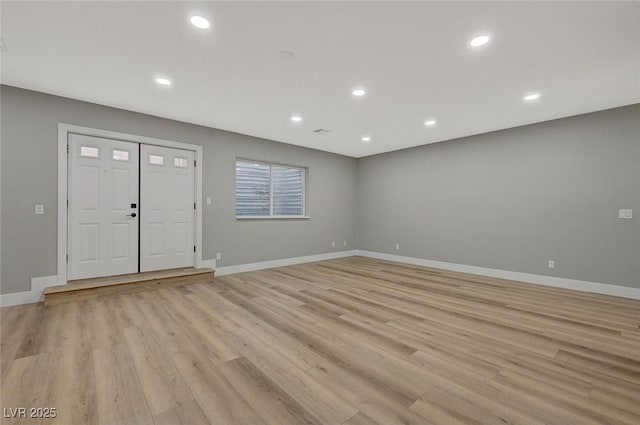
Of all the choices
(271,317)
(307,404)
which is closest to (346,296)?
(271,317)

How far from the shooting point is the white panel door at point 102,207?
379cm

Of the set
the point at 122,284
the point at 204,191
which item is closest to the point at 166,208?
the point at 204,191

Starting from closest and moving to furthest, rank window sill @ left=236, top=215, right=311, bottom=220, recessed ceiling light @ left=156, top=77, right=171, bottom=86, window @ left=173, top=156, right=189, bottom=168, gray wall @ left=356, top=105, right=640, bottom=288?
1. recessed ceiling light @ left=156, top=77, right=171, bottom=86
2. gray wall @ left=356, top=105, right=640, bottom=288
3. window @ left=173, top=156, right=189, bottom=168
4. window sill @ left=236, top=215, right=311, bottom=220

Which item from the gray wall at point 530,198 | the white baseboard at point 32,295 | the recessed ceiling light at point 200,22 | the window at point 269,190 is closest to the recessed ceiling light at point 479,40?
the recessed ceiling light at point 200,22

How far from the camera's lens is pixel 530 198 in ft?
15.4

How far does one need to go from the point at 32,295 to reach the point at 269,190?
155 inches

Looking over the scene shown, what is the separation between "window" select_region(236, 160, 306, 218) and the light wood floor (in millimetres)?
2399

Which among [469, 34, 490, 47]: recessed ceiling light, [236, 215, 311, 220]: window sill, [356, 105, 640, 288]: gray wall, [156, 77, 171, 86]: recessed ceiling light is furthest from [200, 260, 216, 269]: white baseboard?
[469, 34, 490, 47]: recessed ceiling light

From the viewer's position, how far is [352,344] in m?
2.39

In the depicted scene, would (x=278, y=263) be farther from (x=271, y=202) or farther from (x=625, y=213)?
(x=625, y=213)

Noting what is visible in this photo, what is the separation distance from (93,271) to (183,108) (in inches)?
107

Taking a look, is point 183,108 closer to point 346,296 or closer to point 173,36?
point 173,36

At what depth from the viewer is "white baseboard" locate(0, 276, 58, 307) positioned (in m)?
3.31

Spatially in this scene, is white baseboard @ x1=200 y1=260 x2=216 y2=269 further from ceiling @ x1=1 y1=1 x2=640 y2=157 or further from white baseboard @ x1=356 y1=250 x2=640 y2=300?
white baseboard @ x1=356 y1=250 x2=640 y2=300
